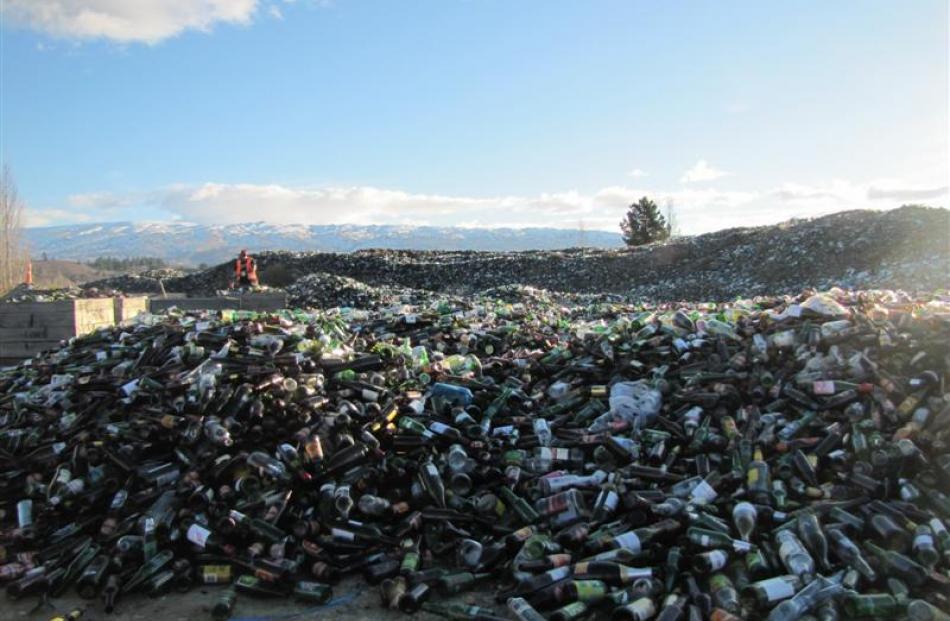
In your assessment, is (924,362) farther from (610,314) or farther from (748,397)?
(610,314)

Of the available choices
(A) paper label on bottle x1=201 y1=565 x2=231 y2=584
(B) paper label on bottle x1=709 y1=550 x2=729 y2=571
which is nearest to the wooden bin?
(A) paper label on bottle x1=201 y1=565 x2=231 y2=584

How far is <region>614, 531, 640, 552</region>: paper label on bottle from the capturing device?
3.80 m

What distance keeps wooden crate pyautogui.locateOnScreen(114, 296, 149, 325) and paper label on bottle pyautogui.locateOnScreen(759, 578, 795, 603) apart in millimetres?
9615

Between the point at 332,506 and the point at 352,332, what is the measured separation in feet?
10.2

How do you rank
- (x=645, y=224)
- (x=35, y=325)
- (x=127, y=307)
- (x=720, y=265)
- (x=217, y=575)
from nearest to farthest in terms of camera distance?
1. (x=217, y=575)
2. (x=35, y=325)
3. (x=127, y=307)
4. (x=720, y=265)
5. (x=645, y=224)

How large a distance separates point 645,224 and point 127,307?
110 feet

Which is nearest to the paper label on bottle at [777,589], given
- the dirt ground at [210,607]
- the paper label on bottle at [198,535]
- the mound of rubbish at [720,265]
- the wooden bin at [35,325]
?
the dirt ground at [210,607]

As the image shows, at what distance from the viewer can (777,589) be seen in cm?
339

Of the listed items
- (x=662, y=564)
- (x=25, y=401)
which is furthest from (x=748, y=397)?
(x=25, y=401)

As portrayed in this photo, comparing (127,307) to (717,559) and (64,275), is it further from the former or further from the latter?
(64,275)

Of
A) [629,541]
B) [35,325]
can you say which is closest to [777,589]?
[629,541]

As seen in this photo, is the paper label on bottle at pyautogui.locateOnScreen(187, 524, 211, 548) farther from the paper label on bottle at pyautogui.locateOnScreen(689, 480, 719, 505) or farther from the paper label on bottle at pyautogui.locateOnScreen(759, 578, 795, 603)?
the paper label on bottle at pyautogui.locateOnScreen(759, 578, 795, 603)

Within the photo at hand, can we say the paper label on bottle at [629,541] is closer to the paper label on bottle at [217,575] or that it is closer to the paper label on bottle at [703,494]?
the paper label on bottle at [703,494]

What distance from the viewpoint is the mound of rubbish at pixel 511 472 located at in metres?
3.65
